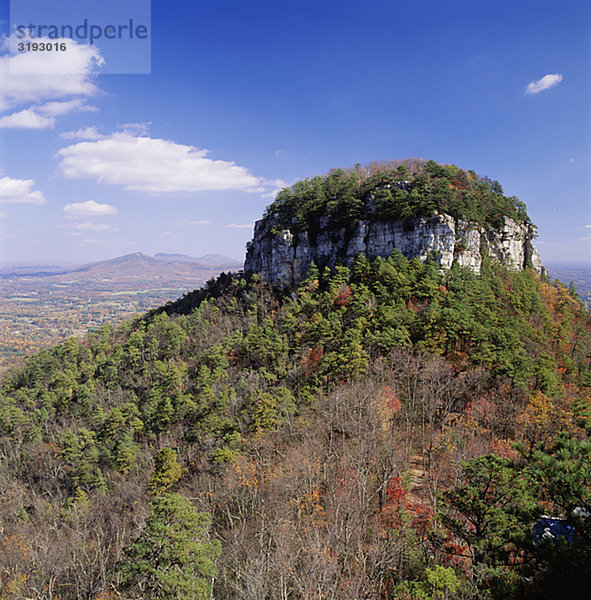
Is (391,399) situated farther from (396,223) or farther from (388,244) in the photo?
(396,223)

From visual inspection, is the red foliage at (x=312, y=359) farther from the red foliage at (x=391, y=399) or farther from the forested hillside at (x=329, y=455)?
the red foliage at (x=391, y=399)

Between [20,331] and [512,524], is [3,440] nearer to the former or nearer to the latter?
[512,524]

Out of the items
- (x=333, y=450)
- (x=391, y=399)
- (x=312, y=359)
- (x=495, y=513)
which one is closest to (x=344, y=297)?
(x=312, y=359)

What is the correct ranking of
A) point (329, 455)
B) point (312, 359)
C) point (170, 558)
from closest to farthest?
point (170, 558) < point (329, 455) < point (312, 359)

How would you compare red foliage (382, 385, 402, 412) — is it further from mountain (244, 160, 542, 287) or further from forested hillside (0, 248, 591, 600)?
mountain (244, 160, 542, 287)

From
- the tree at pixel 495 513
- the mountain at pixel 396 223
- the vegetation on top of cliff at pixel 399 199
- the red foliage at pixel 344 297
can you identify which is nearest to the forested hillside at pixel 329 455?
the tree at pixel 495 513
